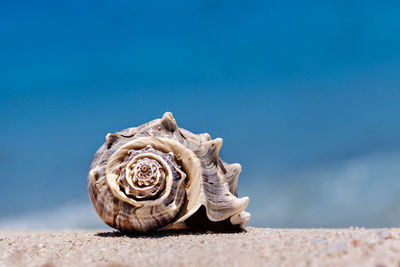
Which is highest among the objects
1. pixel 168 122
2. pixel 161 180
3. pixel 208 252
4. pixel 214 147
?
pixel 168 122

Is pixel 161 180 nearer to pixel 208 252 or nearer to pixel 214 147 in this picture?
pixel 214 147

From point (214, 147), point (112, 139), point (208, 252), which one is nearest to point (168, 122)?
point (214, 147)

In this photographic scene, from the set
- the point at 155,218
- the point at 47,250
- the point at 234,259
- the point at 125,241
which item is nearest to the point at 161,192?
the point at 155,218

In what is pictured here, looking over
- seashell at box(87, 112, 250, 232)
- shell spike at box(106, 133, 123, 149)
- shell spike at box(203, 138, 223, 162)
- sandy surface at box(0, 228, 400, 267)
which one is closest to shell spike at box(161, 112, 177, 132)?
seashell at box(87, 112, 250, 232)

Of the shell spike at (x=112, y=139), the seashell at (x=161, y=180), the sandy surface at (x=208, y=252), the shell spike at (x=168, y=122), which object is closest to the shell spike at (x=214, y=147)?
the seashell at (x=161, y=180)

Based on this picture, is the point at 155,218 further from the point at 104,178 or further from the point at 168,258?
the point at 168,258

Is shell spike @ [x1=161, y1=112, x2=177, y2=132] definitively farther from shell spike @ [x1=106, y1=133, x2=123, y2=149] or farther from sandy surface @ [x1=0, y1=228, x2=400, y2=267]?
sandy surface @ [x1=0, y1=228, x2=400, y2=267]
